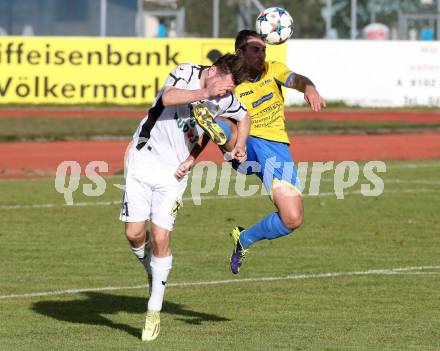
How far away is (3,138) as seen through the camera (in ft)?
98.6

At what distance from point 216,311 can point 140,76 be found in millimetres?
26643

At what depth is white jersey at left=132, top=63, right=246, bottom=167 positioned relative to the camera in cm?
977

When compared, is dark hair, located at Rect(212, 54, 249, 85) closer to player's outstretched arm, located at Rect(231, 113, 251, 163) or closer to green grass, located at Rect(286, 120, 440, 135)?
player's outstretched arm, located at Rect(231, 113, 251, 163)

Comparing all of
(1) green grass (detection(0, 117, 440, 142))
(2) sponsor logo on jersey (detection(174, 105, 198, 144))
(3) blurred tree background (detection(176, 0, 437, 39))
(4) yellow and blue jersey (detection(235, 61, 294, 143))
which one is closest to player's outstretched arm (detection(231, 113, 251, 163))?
(2) sponsor logo on jersey (detection(174, 105, 198, 144))

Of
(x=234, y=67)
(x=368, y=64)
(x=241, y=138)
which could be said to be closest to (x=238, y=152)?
(x=241, y=138)

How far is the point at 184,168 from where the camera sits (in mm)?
9758

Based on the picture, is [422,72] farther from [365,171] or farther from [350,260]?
[350,260]

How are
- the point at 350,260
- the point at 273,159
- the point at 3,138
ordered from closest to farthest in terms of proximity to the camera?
the point at 273,159, the point at 350,260, the point at 3,138

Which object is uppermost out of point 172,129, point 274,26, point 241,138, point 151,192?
point 274,26

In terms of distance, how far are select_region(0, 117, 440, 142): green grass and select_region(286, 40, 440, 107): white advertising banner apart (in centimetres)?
303

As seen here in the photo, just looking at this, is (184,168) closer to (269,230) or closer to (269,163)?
(269,230)

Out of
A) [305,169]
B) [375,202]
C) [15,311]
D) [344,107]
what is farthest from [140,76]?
[15,311]

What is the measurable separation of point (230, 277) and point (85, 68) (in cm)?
2489

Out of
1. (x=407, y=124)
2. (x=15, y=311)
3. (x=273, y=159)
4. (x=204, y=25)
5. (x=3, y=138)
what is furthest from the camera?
(x=204, y=25)
